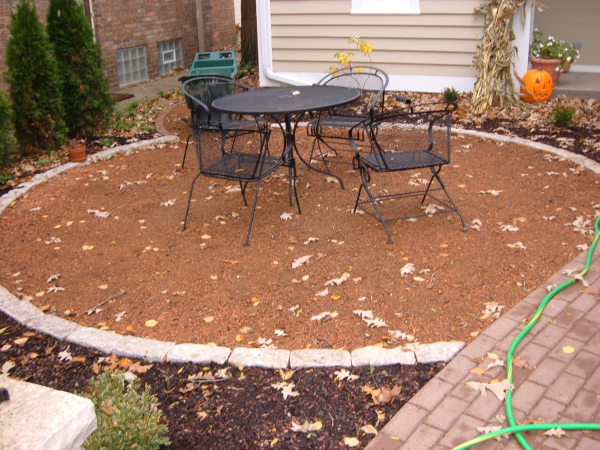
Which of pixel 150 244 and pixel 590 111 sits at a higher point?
pixel 590 111

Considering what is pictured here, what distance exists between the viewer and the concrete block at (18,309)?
12.7 ft

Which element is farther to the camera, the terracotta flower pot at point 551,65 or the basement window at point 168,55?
A: the basement window at point 168,55

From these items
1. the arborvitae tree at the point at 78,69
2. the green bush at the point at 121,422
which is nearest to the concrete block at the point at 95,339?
the green bush at the point at 121,422

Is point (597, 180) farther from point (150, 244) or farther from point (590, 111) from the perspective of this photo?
point (150, 244)

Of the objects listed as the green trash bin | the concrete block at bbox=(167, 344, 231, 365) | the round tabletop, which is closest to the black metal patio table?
the round tabletop

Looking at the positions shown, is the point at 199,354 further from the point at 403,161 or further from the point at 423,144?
the point at 423,144

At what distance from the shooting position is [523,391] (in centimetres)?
301

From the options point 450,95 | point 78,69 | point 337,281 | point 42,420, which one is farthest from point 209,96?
point 42,420

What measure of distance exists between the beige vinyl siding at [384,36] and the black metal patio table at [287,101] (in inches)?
155

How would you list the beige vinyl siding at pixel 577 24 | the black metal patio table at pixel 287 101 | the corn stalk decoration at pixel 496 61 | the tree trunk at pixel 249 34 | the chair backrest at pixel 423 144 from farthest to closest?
the tree trunk at pixel 249 34 < the beige vinyl siding at pixel 577 24 < the corn stalk decoration at pixel 496 61 < the black metal patio table at pixel 287 101 < the chair backrest at pixel 423 144

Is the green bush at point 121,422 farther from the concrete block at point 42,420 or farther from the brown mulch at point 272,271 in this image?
the concrete block at point 42,420

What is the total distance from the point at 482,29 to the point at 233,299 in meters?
6.67

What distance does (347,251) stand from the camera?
4.57 meters

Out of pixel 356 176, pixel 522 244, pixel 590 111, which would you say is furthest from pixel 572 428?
pixel 590 111
